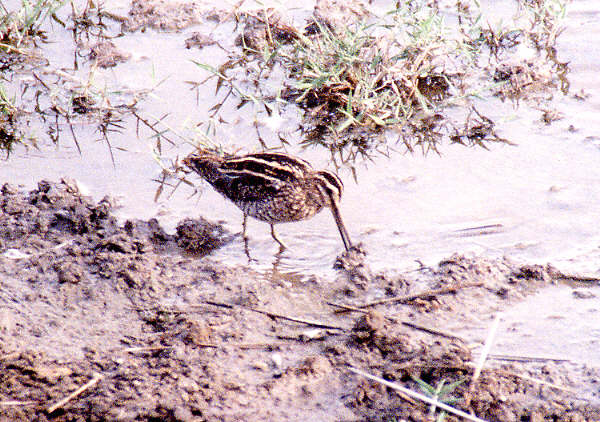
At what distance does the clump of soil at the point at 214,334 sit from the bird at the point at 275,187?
0.34m

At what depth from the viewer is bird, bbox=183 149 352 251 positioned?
5.30m

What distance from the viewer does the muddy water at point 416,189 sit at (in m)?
5.22

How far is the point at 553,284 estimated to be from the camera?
4.71m

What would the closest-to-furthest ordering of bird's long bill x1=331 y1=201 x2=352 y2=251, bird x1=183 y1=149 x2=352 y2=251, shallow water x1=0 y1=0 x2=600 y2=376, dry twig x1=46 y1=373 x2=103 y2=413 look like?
dry twig x1=46 y1=373 x2=103 y2=413, shallow water x1=0 y1=0 x2=600 y2=376, bird's long bill x1=331 y1=201 x2=352 y2=251, bird x1=183 y1=149 x2=352 y2=251

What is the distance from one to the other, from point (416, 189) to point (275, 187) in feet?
3.82

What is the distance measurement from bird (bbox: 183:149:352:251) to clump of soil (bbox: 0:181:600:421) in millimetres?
336

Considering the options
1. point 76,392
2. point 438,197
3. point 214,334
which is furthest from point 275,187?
point 76,392

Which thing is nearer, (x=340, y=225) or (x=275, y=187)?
(x=340, y=225)

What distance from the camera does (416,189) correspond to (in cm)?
584

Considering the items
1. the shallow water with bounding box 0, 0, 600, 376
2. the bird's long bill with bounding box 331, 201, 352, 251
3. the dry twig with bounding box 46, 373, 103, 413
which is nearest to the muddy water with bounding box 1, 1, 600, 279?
the shallow water with bounding box 0, 0, 600, 376

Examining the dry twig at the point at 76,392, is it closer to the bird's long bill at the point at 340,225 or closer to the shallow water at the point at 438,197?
the shallow water at the point at 438,197

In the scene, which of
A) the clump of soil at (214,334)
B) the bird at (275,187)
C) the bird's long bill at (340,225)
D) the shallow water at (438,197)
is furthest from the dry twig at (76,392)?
the bird's long bill at (340,225)

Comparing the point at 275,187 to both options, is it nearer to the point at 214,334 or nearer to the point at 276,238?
the point at 276,238

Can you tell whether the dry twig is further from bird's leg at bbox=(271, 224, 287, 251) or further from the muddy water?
bird's leg at bbox=(271, 224, 287, 251)
